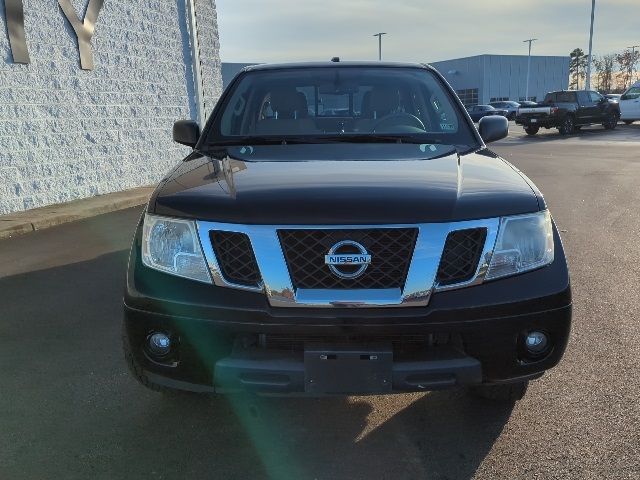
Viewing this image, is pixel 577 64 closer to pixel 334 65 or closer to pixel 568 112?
pixel 568 112

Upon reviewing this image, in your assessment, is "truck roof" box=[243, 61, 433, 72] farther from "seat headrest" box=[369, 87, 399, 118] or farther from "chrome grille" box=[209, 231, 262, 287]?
"chrome grille" box=[209, 231, 262, 287]

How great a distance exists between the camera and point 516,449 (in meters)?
2.52

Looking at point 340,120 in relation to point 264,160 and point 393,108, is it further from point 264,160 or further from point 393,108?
point 264,160

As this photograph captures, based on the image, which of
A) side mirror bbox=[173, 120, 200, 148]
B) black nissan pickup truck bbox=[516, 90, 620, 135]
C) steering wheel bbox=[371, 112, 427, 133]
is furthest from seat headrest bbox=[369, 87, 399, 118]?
black nissan pickup truck bbox=[516, 90, 620, 135]

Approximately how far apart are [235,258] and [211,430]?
988mm

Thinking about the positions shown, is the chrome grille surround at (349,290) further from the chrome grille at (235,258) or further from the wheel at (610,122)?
the wheel at (610,122)

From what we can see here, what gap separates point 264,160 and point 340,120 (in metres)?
0.97

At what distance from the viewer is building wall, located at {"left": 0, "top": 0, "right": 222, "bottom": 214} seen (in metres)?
7.73

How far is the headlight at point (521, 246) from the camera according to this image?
2221 millimetres

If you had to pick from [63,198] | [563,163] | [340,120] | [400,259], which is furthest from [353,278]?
[563,163]

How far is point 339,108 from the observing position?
374 centimetres

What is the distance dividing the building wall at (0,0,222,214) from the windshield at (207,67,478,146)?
17.0 feet

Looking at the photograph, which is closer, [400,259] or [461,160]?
[400,259]

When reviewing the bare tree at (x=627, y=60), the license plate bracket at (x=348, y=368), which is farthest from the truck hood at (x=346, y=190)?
the bare tree at (x=627, y=60)
